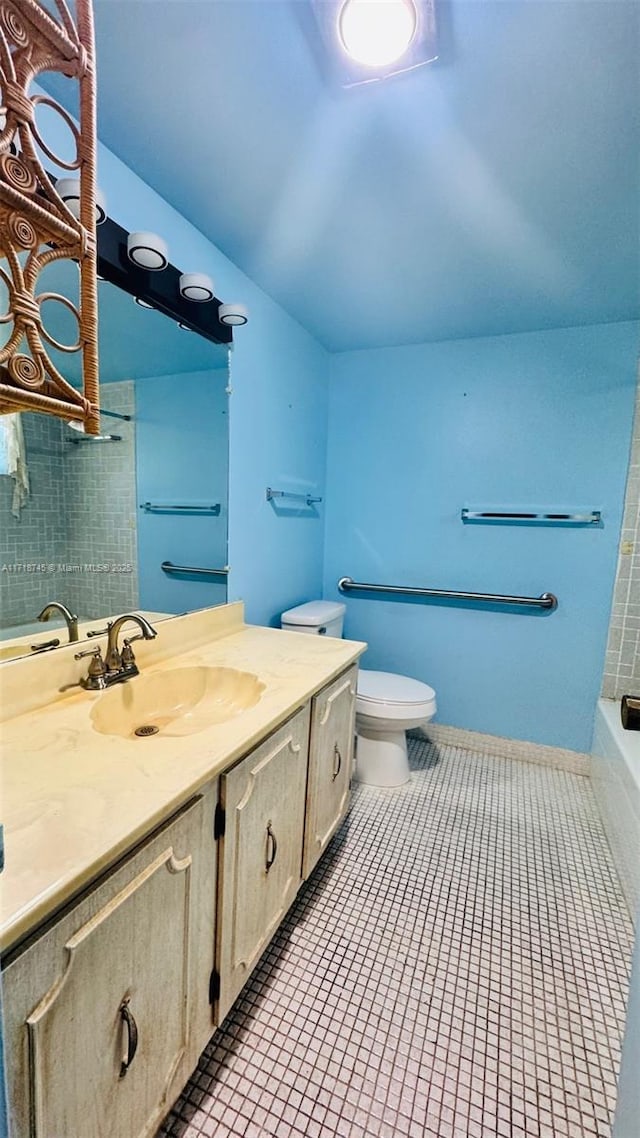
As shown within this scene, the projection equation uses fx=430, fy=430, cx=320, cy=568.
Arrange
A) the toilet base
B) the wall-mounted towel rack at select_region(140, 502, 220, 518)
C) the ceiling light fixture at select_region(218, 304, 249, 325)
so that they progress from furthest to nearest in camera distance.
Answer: the toilet base → the ceiling light fixture at select_region(218, 304, 249, 325) → the wall-mounted towel rack at select_region(140, 502, 220, 518)

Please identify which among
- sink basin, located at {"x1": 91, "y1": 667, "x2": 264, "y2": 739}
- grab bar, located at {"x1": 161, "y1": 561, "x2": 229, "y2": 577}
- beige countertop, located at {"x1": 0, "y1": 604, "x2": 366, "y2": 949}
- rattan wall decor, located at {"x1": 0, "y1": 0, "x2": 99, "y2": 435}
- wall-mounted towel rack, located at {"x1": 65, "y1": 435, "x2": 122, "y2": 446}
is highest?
rattan wall decor, located at {"x1": 0, "y1": 0, "x2": 99, "y2": 435}

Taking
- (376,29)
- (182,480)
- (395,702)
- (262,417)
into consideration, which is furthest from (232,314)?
(395,702)

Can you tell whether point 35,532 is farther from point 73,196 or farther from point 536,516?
point 536,516

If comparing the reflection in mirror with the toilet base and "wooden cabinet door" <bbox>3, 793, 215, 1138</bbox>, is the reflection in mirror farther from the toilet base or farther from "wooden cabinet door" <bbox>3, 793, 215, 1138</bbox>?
the toilet base

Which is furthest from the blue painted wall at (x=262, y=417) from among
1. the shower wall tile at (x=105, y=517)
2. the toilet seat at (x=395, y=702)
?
the toilet seat at (x=395, y=702)

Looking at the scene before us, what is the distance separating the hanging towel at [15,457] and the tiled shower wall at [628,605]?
239 centimetres

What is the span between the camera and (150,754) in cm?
82

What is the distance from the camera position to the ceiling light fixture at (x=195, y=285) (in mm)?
1387

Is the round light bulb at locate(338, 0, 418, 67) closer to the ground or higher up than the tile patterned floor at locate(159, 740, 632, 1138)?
higher up

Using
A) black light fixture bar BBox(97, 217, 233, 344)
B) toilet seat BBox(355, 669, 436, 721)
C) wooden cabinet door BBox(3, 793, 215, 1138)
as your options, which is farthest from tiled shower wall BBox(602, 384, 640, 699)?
wooden cabinet door BBox(3, 793, 215, 1138)

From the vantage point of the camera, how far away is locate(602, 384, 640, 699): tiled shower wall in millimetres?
2020

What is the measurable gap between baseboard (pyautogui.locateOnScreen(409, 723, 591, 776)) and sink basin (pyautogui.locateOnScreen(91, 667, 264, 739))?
1.59m

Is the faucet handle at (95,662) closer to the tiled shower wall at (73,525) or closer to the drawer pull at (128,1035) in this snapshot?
the tiled shower wall at (73,525)

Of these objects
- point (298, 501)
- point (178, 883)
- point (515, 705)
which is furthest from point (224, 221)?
point (515, 705)
